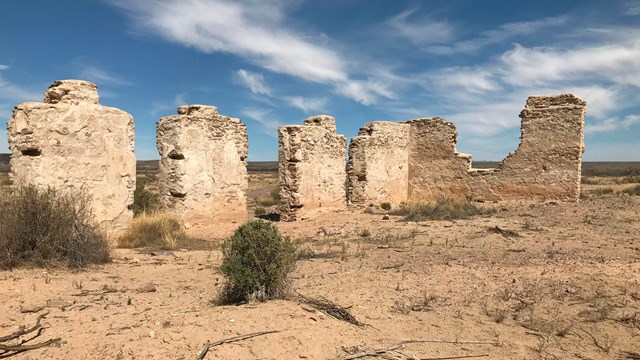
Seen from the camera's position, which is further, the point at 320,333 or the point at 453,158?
the point at 453,158

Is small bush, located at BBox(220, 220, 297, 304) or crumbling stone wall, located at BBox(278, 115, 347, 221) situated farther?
crumbling stone wall, located at BBox(278, 115, 347, 221)

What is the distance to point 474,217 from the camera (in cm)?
1245

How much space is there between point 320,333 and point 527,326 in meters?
2.29

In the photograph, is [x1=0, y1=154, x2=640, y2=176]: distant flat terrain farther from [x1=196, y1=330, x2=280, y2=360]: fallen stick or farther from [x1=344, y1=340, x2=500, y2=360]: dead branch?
[x1=344, y1=340, x2=500, y2=360]: dead branch

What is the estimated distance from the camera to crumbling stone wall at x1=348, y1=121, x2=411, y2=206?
1536 cm

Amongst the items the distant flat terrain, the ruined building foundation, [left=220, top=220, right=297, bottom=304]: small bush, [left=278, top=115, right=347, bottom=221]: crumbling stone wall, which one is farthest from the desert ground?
the distant flat terrain

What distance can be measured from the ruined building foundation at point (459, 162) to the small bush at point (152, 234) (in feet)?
23.2

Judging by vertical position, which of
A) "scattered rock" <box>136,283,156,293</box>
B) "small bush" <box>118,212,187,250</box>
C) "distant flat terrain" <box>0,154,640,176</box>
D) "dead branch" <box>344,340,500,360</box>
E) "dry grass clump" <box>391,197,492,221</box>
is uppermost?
"distant flat terrain" <box>0,154,640,176</box>

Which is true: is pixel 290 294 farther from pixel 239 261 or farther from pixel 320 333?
pixel 320 333

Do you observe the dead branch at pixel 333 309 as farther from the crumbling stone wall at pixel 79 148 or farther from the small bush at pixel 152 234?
the crumbling stone wall at pixel 79 148

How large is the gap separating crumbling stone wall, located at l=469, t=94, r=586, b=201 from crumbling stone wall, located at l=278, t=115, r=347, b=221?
5.82m

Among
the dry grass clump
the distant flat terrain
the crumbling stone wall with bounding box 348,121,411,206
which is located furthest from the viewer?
the distant flat terrain

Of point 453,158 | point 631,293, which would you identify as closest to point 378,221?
point 453,158

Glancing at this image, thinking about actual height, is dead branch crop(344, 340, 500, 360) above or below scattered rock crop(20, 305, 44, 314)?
below
